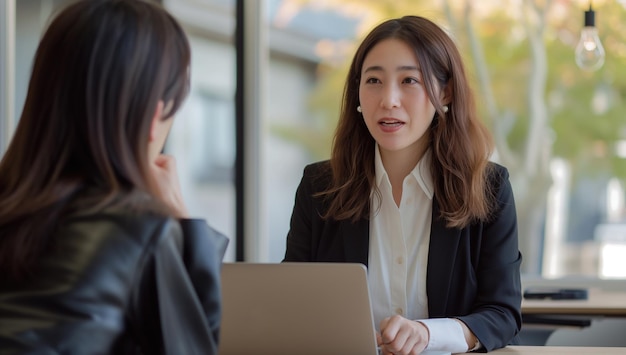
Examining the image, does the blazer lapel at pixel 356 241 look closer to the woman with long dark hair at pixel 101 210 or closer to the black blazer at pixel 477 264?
the black blazer at pixel 477 264

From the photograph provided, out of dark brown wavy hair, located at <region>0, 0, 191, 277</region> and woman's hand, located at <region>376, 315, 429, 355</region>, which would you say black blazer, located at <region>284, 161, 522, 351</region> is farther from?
dark brown wavy hair, located at <region>0, 0, 191, 277</region>

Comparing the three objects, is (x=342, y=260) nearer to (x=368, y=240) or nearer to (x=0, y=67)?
(x=368, y=240)

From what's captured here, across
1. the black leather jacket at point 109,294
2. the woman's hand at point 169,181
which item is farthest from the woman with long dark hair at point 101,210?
the woman's hand at point 169,181

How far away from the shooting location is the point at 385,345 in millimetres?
1857

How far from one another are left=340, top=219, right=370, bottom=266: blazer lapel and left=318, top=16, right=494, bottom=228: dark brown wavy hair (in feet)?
0.07

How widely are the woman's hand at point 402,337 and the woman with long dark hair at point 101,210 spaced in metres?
0.60

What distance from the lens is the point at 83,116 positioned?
48.8 inches

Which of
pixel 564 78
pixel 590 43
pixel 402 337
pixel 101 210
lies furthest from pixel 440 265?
pixel 564 78

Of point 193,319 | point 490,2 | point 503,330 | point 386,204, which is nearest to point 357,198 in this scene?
point 386,204

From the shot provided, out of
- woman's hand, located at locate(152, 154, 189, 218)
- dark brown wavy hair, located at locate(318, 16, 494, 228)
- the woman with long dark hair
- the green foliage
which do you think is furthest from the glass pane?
the woman with long dark hair

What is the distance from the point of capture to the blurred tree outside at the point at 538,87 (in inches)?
170

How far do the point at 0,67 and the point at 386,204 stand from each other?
1747mm

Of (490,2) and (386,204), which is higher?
(490,2)

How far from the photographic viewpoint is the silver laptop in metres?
1.68
